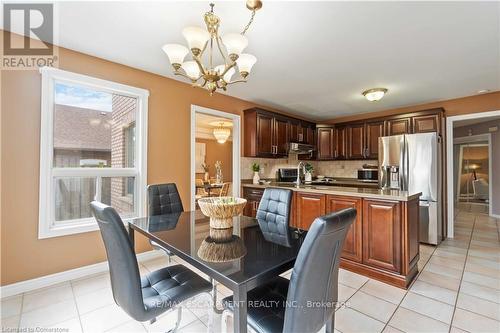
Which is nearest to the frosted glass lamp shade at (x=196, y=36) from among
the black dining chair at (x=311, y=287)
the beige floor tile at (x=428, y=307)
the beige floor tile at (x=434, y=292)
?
the black dining chair at (x=311, y=287)

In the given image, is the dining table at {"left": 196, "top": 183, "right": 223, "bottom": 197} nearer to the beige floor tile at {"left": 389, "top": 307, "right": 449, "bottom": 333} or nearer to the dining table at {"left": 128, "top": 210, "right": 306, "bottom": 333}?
the dining table at {"left": 128, "top": 210, "right": 306, "bottom": 333}

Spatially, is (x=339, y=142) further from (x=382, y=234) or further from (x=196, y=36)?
(x=196, y=36)

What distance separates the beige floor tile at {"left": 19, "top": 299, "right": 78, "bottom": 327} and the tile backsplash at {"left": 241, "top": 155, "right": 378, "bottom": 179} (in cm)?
293

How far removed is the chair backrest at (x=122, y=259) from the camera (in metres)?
1.12

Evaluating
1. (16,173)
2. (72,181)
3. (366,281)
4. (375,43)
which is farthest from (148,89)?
(366,281)

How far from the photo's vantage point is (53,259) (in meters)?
2.41

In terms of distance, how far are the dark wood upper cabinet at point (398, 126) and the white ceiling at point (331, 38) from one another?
0.83 m

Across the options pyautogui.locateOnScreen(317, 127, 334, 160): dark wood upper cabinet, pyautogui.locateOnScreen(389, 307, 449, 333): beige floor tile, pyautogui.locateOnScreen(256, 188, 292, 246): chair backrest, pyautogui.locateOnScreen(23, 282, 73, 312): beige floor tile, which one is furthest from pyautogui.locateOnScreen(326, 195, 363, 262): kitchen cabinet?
pyautogui.locateOnScreen(23, 282, 73, 312): beige floor tile

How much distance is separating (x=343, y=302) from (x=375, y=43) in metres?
2.53

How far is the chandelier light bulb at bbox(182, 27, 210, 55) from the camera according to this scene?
1556 millimetres

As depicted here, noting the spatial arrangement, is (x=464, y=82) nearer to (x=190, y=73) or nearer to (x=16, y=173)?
(x=190, y=73)

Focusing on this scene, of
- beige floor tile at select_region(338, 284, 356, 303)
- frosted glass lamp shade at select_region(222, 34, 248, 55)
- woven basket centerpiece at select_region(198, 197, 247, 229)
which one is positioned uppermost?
frosted glass lamp shade at select_region(222, 34, 248, 55)

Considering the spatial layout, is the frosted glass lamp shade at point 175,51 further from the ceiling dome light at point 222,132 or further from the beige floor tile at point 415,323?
the ceiling dome light at point 222,132

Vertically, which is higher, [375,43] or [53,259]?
[375,43]
